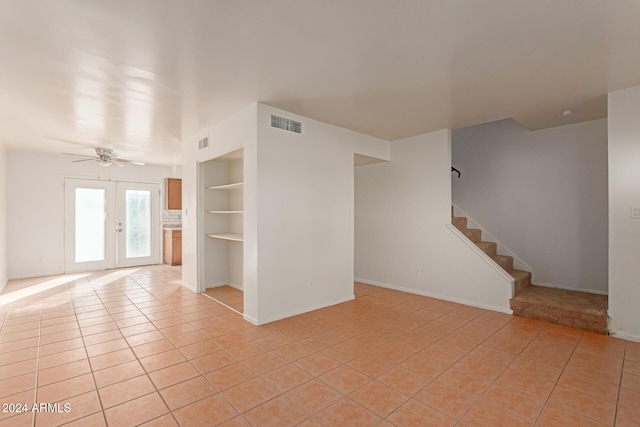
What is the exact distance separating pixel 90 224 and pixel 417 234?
7516mm

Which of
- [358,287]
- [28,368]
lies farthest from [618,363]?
[28,368]

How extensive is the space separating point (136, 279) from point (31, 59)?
4.80 m

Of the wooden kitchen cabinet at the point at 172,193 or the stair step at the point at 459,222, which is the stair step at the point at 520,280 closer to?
the stair step at the point at 459,222

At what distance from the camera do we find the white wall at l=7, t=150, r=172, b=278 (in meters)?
6.32

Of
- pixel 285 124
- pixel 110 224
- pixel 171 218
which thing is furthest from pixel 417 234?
pixel 110 224

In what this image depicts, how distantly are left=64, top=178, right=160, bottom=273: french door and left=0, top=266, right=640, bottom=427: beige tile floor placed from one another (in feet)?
10.4

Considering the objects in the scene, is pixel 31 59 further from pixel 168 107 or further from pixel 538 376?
pixel 538 376

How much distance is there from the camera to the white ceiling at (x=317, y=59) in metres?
2.01

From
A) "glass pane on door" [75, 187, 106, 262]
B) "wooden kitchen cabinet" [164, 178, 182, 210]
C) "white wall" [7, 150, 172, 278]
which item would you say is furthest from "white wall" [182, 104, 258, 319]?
"white wall" [7, 150, 172, 278]

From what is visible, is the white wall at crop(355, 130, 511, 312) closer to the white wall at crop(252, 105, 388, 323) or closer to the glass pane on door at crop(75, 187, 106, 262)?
the white wall at crop(252, 105, 388, 323)

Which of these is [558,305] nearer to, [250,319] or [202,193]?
[250,319]

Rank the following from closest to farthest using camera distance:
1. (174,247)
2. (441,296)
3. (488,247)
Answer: (441,296) < (488,247) < (174,247)

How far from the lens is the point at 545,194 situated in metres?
4.89

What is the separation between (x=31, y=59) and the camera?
2.59 meters
